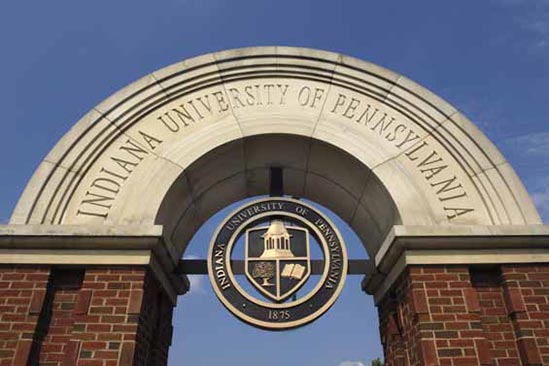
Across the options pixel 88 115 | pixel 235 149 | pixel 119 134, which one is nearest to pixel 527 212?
pixel 235 149

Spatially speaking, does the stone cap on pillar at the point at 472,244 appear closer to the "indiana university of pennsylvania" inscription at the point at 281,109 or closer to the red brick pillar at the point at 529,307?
the red brick pillar at the point at 529,307

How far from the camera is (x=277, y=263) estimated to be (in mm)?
5512

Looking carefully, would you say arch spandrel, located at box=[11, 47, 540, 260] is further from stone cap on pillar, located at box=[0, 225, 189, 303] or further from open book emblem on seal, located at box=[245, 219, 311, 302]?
open book emblem on seal, located at box=[245, 219, 311, 302]

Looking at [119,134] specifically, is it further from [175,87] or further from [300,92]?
[300,92]

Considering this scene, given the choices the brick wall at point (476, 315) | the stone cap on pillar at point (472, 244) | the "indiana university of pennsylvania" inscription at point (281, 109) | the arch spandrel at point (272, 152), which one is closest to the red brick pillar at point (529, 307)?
the brick wall at point (476, 315)

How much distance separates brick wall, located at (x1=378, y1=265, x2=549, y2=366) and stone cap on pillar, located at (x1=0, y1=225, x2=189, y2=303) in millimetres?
2773

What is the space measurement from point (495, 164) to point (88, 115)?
4.79m

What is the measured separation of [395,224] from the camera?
554 centimetres

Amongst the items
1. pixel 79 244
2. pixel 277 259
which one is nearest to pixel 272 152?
pixel 277 259

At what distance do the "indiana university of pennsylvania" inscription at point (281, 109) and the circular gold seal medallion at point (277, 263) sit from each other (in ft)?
3.93

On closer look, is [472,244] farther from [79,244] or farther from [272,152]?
[79,244]

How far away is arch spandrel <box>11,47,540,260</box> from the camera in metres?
5.32

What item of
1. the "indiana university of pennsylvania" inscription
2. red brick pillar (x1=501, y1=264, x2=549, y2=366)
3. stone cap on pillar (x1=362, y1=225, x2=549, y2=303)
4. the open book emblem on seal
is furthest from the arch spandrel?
the open book emblem on seal

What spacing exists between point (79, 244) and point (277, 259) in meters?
2.13
